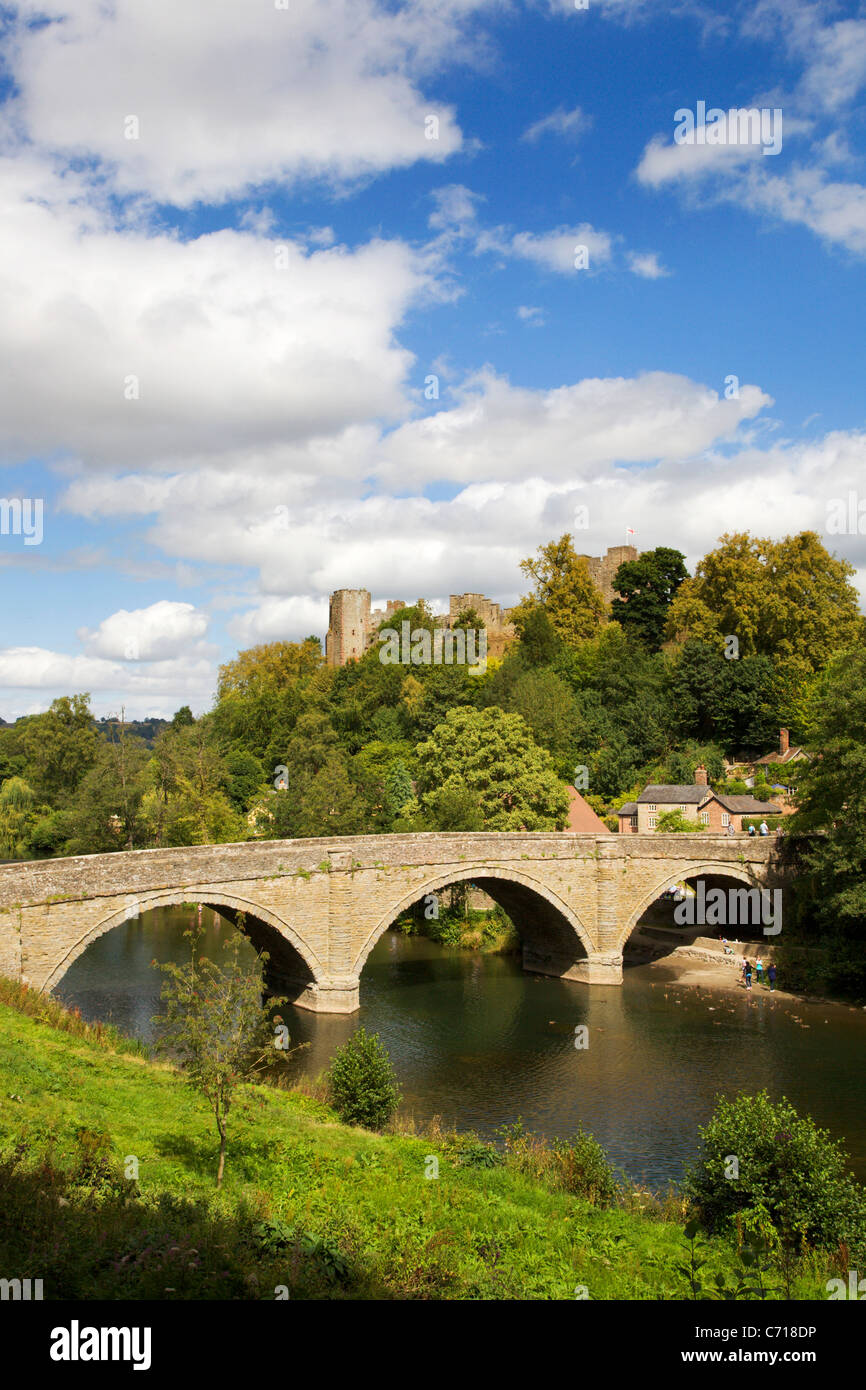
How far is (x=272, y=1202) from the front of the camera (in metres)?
11.2

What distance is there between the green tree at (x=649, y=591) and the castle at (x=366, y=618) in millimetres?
9731

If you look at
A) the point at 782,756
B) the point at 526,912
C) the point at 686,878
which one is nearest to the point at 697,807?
the point at 686,878

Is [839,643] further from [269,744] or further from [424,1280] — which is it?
[424,1280]

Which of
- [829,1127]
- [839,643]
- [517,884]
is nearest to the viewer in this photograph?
[829,1127]

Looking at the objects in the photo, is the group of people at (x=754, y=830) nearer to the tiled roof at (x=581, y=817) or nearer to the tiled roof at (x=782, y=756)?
the tiled roof at (x=581, y=817)

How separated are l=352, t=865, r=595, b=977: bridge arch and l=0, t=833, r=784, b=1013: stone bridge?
0.05 m

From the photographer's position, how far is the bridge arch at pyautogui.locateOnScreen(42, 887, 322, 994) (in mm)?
22625

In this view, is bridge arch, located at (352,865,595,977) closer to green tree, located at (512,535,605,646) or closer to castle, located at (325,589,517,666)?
green tree, located at (512,535,605,646)

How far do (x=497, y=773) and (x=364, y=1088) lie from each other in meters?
23.2

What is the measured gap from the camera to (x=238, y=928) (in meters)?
24.1

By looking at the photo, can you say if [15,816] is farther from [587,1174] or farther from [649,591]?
[587,1174]

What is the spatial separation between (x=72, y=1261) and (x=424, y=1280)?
3.53m

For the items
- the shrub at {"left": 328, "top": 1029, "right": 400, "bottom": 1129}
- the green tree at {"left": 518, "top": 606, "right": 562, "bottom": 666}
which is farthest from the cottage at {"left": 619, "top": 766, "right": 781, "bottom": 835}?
the shrub at {"left": 328, "top": 1029, "right": 400, "bottom": 1129}
